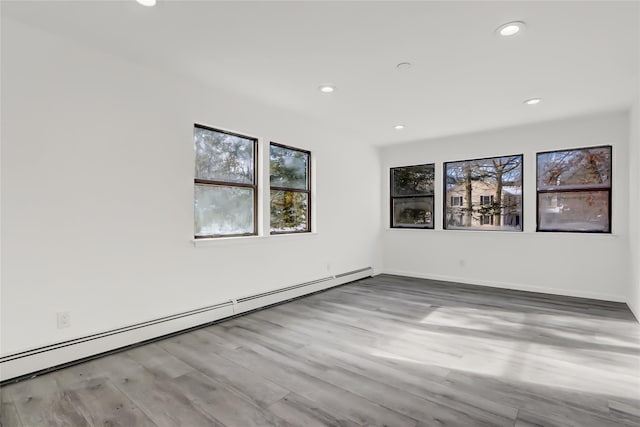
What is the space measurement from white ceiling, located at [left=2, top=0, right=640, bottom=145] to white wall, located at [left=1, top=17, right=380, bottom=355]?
25 cm

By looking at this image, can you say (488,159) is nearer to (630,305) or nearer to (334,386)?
(630,305)

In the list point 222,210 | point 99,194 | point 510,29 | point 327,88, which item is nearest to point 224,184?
point 222,210

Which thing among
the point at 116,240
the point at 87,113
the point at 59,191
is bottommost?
the point at 116,240

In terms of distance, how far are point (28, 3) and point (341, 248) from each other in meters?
4.40

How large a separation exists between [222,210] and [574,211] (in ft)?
15.4

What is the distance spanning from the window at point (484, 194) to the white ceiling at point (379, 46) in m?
1.43

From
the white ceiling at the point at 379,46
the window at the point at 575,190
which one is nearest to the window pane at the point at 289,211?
the white ceiling at the point at 379,46

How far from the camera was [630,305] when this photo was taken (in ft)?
13.6

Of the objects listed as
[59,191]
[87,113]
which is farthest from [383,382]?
[87,113]

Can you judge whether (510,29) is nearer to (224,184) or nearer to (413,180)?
(224,184)

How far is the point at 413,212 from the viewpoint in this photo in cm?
627

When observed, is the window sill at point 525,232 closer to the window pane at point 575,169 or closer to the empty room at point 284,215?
the empty room at point 284,215

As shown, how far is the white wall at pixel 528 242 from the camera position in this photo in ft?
14.6

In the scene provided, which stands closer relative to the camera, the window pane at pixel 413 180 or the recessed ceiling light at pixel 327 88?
the recessed ceiling light at pixel 327 88
